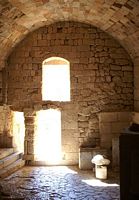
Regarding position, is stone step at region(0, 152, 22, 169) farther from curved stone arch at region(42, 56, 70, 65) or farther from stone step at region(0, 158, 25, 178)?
curved stone arch at region(42, 56, 70, 65)

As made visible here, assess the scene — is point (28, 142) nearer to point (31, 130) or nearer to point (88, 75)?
point (31, 130)

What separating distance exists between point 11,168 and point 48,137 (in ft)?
7.20

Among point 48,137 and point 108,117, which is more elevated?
point 108,117

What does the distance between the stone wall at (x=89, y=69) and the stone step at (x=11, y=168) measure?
1.57 meters

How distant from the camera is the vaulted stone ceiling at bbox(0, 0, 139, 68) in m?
6.96

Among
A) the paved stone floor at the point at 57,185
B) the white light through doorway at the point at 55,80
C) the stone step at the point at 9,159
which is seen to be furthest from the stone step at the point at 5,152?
the white light through doorway at the point at 55,80

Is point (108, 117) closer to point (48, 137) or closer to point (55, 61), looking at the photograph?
point (48, 137)

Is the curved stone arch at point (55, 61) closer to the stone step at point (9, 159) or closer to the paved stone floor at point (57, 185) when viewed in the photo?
the stone step at point (9, 159)

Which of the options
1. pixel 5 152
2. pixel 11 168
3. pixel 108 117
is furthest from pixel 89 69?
pixel 11 168

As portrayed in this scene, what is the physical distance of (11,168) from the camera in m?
8.77

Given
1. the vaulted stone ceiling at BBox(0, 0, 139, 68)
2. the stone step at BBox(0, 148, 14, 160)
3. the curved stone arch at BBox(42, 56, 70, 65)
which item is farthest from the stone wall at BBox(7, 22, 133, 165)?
the stone step at BBox(0, 148, 14, 160)

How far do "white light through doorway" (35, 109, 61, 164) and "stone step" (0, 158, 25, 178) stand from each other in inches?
22.5

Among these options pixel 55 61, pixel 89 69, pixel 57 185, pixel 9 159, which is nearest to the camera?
pixel 57 185

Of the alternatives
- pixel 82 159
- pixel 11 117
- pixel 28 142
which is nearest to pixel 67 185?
pixel 82 159
